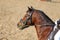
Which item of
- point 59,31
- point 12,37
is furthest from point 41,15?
point 12,37

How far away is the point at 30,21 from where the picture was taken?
5242 mm

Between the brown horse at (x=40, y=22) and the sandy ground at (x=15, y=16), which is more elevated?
the brown horse at (x=40, y=22)

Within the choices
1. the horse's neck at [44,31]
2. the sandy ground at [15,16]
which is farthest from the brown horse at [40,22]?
the sandy ground at [15,16]

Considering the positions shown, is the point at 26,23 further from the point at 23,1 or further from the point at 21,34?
the point at 23,1

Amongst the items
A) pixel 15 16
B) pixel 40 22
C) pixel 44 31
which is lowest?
pixel 15 16

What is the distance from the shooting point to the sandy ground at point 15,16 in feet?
29.3

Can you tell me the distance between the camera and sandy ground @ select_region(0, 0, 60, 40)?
29.3ft

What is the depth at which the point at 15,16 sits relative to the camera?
1231cm

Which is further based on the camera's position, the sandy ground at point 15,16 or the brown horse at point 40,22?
the sandy ground at point 15,16

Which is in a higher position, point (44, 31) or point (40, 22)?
point (40, 22)

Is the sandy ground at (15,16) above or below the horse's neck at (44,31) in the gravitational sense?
below

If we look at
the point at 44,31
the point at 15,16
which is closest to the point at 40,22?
the point at 44,31

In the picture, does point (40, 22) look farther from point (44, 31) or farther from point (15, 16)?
point (15, 16)

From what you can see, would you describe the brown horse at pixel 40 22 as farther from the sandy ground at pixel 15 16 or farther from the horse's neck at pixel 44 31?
the sandy ground at pixel 15 16
